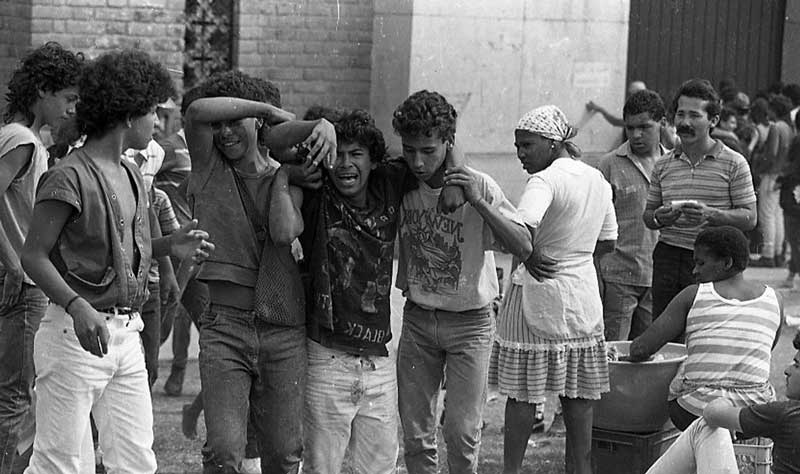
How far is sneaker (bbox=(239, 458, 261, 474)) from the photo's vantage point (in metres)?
6.29

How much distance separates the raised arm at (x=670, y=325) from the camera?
19.0ft

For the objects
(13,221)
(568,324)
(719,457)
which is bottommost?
(719,457)

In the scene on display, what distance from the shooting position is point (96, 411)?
15.6 ft

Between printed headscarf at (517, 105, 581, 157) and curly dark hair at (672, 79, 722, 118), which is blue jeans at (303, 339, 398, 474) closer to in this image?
printed headscarf at (517, 105, 581, 157)

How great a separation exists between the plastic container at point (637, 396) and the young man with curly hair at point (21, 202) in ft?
8.55

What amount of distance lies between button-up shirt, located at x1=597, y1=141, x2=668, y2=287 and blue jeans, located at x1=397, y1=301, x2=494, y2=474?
211cm

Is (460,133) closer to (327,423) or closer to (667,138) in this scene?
(667,138)

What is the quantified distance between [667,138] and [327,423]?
3983 mm

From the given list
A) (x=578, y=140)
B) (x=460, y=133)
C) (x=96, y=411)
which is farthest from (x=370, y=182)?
(x=578, y=140)

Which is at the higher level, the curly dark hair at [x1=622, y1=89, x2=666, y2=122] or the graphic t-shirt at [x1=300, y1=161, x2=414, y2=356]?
the curly dark hair at [x1=622, y1=89, x2=666, y2=122]

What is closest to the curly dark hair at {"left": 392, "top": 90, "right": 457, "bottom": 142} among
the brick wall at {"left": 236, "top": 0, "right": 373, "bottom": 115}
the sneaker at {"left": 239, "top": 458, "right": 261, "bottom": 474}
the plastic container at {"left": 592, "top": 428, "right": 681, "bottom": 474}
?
the plastic container at {"left": 592, "top": 428, "right": 681, "bottom": 474}

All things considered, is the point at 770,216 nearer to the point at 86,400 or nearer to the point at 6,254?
the point at 6,254

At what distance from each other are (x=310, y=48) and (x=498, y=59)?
1783mm

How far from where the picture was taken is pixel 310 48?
12453 millimetres
